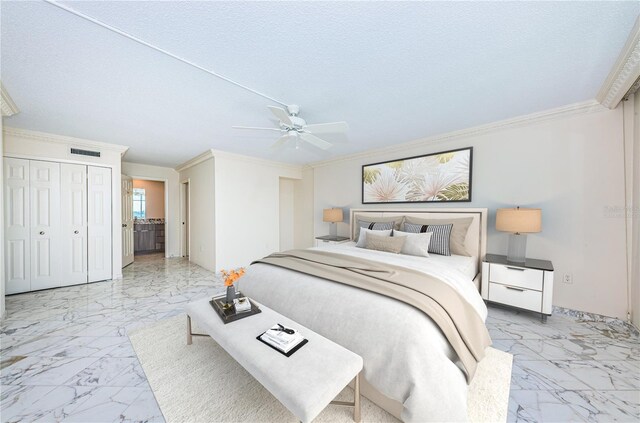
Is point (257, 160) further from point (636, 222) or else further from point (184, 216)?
point (636, 222)

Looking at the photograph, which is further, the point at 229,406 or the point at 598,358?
the point at 598,358

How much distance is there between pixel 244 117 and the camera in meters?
→ 2.81

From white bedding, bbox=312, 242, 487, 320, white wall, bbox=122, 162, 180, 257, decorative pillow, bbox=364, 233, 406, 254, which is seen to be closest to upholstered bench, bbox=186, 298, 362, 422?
white bedding, bbox=312, 242, 487, 320

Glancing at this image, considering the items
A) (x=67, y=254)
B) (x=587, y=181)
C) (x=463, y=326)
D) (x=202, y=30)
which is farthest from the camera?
(x=67, y=254)

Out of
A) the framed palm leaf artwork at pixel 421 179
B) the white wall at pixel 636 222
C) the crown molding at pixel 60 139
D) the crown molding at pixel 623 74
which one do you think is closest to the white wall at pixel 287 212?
the framed palm leaf artwork at pixel 421 179

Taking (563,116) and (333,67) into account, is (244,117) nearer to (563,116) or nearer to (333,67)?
(333,67)

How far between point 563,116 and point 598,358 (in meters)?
2.49

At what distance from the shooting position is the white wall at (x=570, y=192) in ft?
8.08

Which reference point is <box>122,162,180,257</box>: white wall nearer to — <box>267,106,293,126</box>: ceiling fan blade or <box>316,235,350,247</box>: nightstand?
<box>316,235,350,247</box>: nightstand

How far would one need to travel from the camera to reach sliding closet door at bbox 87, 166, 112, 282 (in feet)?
12.9

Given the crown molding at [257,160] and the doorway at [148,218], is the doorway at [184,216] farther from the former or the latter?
the crown molding at [257,160]

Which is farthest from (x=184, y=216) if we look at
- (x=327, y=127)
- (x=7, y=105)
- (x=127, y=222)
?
(x=327, y=127)

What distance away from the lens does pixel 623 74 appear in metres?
1.93

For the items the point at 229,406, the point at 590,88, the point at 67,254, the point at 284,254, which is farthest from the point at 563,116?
the point at 67,254
